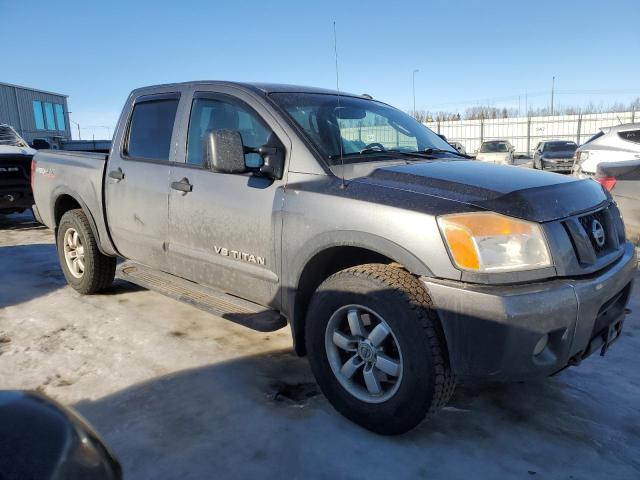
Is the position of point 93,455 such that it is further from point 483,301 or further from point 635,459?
point 635,459

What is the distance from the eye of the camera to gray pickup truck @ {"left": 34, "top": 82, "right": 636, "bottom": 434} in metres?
2.24

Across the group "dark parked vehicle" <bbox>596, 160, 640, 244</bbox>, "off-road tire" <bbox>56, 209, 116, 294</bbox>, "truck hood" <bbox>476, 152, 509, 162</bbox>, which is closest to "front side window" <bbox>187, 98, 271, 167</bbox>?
"off-road tire" <bbox>56, 209, 116, 294</bbox>

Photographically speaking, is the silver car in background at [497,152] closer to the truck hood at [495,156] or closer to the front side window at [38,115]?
the truck hood at [495,156]

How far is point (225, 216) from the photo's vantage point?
322 centimetres

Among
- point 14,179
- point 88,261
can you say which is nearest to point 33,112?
point 14,179

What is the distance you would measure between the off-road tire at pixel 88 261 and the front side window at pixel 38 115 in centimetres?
3243

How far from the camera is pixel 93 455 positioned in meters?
1.21

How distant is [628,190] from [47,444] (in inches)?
232

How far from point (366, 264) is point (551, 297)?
0.88m

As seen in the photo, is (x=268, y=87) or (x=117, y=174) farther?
(x=117, y=174)

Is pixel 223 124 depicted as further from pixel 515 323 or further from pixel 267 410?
pixel 515 323

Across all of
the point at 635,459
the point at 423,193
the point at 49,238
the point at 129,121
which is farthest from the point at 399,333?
the point at 49,238

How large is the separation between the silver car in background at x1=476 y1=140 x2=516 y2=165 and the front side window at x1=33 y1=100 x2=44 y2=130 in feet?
89.3

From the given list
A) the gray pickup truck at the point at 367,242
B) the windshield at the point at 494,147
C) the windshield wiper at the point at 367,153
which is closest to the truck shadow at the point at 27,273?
the gray pickup truck at the point at 367,242
